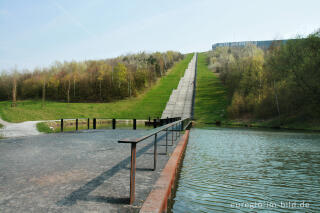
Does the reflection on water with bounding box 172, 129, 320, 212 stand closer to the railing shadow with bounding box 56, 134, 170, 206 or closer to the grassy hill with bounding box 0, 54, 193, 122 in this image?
the railing shadow with bounding box 56, 134, 170, 206

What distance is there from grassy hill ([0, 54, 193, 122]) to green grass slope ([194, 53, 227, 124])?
Result: 6965 mm

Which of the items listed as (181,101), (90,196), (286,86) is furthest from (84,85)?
(90,196)

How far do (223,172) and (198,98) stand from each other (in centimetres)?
4834

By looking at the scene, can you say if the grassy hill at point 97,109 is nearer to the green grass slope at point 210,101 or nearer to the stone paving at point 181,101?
the stone paving at point 181,101

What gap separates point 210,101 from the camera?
51969 millimetres

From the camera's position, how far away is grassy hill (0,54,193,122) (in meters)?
32.1

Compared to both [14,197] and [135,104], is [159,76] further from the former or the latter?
[14,197]

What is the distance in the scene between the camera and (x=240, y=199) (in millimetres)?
4789

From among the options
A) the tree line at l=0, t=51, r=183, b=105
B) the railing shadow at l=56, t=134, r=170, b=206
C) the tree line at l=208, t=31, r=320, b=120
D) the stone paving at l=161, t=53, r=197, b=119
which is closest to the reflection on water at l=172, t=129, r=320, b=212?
the railing shadow at l=56, t=134, r=170, b=206

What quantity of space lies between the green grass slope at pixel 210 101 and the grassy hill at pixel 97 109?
22.9 ft

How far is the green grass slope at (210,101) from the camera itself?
40594mm

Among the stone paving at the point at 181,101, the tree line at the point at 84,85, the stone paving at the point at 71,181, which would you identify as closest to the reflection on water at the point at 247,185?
the stone paving at the point at 71,181

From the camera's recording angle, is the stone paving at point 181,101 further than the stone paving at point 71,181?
Yes

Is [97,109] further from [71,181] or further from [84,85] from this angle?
[71,181]
